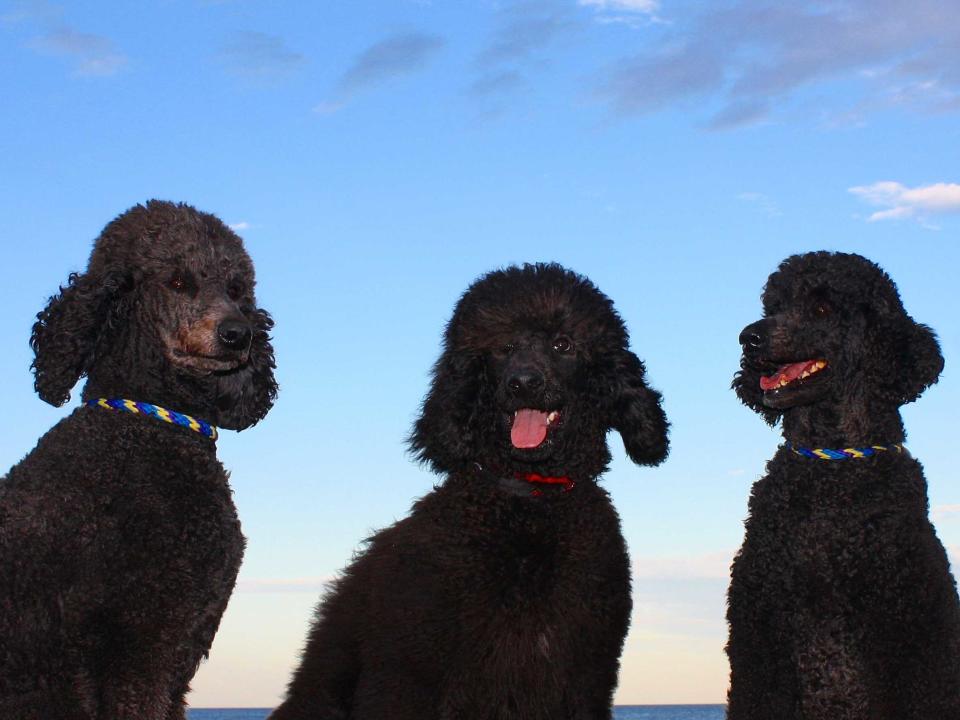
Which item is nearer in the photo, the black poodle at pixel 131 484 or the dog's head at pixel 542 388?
the black poodle at pixel 131 484

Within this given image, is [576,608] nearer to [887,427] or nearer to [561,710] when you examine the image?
[561,710]

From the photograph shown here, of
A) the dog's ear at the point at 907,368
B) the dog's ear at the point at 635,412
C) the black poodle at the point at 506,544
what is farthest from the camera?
the dog's ear at the point at 907,368

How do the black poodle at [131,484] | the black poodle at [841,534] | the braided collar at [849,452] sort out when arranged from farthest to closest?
the braided collar at [849,452] < the black poodle at [841,534] < the black poodle at [131,484]

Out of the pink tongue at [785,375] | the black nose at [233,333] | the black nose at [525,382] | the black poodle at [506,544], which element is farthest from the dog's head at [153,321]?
the pink tongue at [785,375]

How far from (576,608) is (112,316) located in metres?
2.67

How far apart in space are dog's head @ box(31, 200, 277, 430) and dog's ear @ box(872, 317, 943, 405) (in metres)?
3.71

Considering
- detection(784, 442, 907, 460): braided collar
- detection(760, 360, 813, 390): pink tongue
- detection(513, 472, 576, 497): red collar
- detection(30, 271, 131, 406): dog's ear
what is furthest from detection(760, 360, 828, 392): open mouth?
detection(30, 271, 131, 406): dog's ear

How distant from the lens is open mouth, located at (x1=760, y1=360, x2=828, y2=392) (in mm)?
7203

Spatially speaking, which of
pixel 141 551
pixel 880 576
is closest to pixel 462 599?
pixel 141 551

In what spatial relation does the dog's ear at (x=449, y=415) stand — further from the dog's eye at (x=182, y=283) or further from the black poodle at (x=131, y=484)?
the dog's eye at (x=182, y=283)

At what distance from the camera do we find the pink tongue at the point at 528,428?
19.7ft

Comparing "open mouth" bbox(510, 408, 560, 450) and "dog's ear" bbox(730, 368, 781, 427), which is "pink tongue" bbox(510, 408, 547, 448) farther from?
"dog's ear" bbox(730, 368, 781, 427)

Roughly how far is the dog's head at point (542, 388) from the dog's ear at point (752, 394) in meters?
1.41

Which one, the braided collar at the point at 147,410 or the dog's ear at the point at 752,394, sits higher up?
the dog's ear at the point at 752,394
